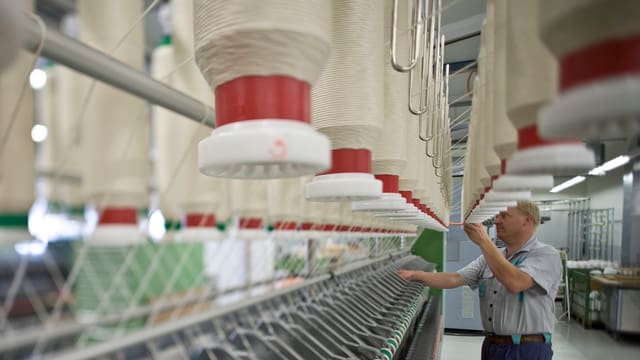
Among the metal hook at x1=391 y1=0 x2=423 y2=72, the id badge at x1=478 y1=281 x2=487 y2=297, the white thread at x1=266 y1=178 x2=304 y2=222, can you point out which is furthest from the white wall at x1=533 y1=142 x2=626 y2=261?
the metal hook at x1=391 y1=0 x2=423 y2=72

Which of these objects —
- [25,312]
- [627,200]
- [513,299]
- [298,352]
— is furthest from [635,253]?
[25,312]

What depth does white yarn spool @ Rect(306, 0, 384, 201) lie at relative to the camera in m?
0.56

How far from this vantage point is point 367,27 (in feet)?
1.88

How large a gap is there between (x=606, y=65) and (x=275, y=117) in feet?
0.74

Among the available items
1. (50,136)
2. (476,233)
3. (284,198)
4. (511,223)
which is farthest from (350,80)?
(511,223)

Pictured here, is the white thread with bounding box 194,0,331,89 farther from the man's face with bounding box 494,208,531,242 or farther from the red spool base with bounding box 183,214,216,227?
the man's face with bounding box 494,208,531,242

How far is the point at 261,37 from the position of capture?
1.11 ft

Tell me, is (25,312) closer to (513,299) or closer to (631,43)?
(513,299)

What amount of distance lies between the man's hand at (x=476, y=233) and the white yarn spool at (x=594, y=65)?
8.58 ft

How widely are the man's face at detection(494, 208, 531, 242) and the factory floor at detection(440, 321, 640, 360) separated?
172 inches

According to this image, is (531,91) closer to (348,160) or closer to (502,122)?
(502,122)

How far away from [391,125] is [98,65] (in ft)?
1.59

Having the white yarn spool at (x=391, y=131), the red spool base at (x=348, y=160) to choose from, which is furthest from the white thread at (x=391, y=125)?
the red spool base at (x=348, y=160)

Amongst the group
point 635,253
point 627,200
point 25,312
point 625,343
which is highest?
point 627,200
